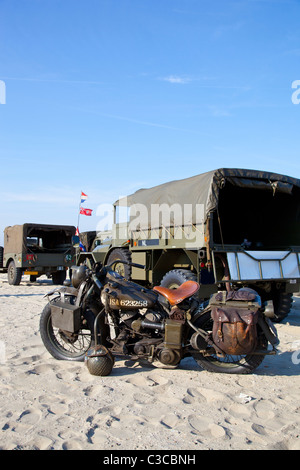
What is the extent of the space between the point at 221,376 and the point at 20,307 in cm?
567

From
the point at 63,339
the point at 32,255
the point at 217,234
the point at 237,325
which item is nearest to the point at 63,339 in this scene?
the point at 63,339

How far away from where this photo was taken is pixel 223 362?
424 centimetres

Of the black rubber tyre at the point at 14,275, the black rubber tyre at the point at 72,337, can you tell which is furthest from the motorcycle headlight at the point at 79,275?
the black rubber tyre at the point at 14,275

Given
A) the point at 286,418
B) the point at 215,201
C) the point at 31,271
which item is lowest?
the point at 286,418

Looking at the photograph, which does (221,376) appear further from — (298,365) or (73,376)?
(73,376)

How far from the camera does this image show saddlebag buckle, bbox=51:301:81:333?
4.29m

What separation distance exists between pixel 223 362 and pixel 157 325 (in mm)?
789

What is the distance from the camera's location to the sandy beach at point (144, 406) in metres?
2.76

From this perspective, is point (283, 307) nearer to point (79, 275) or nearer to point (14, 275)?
point (79, 275)

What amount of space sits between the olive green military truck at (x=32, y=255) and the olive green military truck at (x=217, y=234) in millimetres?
3917

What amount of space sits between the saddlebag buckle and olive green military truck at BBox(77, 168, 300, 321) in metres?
2.51

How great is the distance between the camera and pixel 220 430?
9.61 ft

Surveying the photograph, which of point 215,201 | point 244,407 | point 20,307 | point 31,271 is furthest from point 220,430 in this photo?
point 31,271

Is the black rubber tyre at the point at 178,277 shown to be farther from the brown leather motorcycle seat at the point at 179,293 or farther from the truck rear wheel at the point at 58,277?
the truck rear wheel at the point at 58,277
